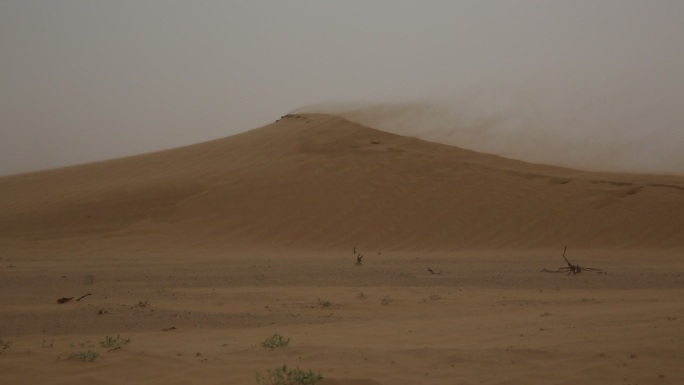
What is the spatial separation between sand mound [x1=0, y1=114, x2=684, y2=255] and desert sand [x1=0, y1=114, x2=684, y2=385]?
85 millimetres

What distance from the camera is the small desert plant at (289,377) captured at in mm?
5477

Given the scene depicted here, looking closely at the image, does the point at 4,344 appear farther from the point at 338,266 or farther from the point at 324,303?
the point at 338,266

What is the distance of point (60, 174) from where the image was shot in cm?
2944

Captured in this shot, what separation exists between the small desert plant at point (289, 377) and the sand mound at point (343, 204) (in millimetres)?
13494

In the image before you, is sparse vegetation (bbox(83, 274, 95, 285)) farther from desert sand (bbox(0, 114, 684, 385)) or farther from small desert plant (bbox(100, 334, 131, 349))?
small desert plant (bbox(100, 334, 131, 349))

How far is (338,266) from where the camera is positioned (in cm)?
1522

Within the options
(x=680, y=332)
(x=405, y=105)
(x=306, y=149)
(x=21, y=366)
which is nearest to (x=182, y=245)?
(x=306, y=149)

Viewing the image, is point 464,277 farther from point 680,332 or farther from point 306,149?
point 306,149

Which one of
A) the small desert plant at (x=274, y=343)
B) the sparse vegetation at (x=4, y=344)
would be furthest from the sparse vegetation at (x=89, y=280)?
the small desert plant at (x=274, y=343)

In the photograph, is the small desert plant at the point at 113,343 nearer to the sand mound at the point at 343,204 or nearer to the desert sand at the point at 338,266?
the desert sand at the point at 338,266

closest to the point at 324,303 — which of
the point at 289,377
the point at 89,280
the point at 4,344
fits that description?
the point at 4,344

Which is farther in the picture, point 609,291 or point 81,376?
point 609,291

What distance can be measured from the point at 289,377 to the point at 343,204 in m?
17.3

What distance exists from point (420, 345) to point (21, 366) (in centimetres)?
352
